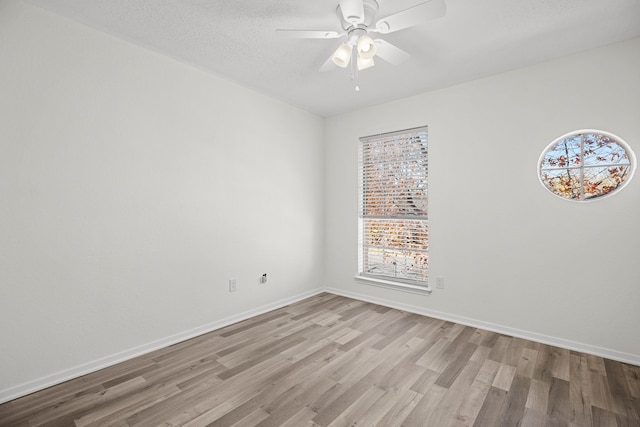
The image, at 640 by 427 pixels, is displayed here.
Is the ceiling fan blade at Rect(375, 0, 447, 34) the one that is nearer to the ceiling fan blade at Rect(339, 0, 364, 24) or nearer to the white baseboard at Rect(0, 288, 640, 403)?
the ceiling fan blade at Rect(339, 0, 364, 24)

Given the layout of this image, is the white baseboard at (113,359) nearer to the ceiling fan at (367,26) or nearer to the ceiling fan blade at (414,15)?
the ceiling fan at (367,26)

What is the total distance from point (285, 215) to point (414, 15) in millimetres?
2662

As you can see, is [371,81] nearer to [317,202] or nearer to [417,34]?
[417,34]

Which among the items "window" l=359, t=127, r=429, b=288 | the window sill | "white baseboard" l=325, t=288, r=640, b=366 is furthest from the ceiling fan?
"white baseboard" l=325, t=288, r=640, b=366

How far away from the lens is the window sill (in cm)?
352

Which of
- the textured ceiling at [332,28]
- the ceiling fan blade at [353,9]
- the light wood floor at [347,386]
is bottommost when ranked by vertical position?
the light wood floor at [347,386]

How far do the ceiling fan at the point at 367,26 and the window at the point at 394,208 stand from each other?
1559mm

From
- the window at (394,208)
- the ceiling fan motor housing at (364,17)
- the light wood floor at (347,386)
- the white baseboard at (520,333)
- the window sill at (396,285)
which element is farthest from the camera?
the window at (394,208)

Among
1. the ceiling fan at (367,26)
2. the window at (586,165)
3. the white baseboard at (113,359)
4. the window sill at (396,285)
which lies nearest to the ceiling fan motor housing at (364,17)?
the ceiling fan at (367,26)

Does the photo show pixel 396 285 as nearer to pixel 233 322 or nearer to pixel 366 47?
Answer: pixel 233 322

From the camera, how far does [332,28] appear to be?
91.1 inches

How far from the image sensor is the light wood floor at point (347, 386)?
1.77m

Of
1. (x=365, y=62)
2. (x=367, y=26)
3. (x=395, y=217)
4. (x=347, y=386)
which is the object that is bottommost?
(x=347, y=386)

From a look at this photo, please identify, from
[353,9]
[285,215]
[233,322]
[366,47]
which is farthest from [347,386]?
[353,9]
